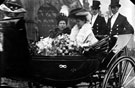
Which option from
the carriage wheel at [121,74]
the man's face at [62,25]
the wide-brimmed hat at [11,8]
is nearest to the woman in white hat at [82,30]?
the man's face at [62,25]

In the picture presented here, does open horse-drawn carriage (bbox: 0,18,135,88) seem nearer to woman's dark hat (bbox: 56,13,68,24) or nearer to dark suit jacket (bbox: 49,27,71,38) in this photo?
dark suit jacket (bbox: 49,27,71,38)

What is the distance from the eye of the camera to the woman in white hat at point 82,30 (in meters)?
3.25

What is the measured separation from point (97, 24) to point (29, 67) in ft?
3.10

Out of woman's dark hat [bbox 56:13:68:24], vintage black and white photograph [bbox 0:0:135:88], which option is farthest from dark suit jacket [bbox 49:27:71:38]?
woman's dark hat [bbox 56:13:68:24]

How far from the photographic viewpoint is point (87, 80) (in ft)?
10.6

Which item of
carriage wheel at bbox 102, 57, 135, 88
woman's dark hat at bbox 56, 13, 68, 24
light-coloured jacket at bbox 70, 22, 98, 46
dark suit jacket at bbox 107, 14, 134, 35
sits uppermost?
woman's dark hat at bbox 56, 13, 68, 24

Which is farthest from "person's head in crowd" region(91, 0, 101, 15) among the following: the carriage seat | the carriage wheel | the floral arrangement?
the carriage wheel

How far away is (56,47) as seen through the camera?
127 inches

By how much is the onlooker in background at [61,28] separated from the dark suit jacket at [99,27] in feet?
1.04

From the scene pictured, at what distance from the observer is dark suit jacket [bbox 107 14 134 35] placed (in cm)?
332

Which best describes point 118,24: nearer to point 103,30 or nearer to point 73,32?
point 103,30

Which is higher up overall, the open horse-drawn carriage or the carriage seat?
the carriage seat

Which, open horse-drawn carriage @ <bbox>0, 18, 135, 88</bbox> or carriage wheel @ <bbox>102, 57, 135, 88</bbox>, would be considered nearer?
open horse-drawn carriage @ <bbox>0, 18, 135, 88</bbox>

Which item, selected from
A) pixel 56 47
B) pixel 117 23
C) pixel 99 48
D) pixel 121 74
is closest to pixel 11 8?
pixel 56 47
